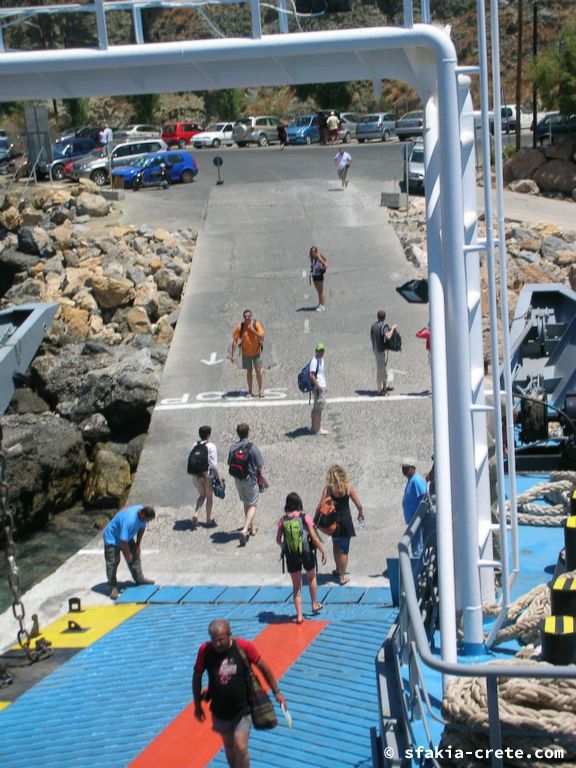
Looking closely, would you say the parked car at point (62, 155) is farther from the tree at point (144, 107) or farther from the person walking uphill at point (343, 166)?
the tree at point (144, 107)

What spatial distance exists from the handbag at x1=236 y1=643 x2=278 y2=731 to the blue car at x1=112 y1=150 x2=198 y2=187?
3297 cm

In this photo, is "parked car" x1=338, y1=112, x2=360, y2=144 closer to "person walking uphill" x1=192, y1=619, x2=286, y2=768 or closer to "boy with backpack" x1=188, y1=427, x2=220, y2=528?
"boy with backpack" x1=188, y1=427, x2=220, y2=528

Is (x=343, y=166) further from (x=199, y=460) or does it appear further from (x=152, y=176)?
(x=199, y=460)

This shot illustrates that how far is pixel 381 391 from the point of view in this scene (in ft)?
60.2

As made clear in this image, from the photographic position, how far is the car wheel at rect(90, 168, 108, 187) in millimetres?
40469

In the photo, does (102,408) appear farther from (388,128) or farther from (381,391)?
(388,128)

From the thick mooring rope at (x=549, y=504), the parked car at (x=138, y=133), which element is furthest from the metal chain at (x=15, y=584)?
the parked car at (x=138, y=133)

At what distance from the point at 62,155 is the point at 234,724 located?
39465mm

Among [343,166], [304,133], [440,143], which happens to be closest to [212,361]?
[440,143]

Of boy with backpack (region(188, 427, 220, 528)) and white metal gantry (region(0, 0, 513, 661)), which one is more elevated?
white metal gantry (region(0, 0, 513, 661))

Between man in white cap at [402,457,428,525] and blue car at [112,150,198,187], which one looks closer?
man in white cap at [402,457,428,525]

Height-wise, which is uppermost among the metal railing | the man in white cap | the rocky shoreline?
the metal railing

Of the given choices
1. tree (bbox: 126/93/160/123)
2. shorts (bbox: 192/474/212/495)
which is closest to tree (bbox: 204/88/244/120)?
tree (bbox: 126/93/160/123)

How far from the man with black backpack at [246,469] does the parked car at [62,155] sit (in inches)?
1115
